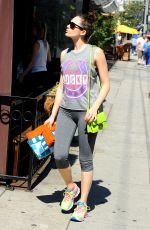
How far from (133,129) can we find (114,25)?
1705 cm

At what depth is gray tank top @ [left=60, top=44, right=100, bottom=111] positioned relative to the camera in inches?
187

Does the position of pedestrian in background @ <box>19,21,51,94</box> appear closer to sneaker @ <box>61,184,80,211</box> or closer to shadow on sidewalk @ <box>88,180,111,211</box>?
shadow on sidewalk @ <box>88,180,111,211</box>

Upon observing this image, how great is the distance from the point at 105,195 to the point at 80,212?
2.99ft

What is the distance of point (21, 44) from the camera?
319 inches

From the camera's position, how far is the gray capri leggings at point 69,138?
4.84m

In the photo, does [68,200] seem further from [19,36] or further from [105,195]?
[19,36]

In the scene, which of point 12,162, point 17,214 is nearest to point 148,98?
point 12,162

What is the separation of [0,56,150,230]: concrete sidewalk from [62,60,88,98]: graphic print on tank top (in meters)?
1.17

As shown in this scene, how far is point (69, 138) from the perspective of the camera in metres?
4.88

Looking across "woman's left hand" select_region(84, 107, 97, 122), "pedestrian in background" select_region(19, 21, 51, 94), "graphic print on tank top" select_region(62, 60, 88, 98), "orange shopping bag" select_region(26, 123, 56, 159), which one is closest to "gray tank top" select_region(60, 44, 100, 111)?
"graphic print on tank top" select_region(62, 60, 88, 98)

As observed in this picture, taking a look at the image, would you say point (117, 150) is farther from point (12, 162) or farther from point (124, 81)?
point (124, 81)

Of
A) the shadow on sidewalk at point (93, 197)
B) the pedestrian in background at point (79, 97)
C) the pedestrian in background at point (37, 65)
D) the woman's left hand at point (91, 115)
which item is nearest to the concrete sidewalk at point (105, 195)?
the shadow on sidewalk at point (93, 197)

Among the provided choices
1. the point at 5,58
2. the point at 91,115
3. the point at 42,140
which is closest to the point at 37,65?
the point at 5,58

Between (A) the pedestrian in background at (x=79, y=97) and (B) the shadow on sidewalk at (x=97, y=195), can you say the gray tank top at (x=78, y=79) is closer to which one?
(A) the pedestrian in background at (x=79, y=97)
